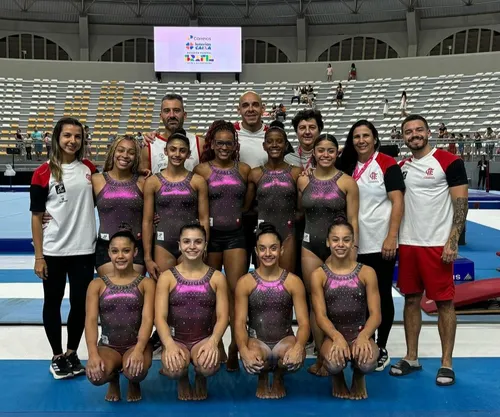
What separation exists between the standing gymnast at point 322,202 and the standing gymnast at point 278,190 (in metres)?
0.13

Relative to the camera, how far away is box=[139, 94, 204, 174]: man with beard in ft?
12.8

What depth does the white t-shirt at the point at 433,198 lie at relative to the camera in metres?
3.51

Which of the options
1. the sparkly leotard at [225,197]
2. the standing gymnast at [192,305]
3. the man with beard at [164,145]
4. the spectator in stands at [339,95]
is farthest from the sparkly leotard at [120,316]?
the spectator in stands at [339,95]

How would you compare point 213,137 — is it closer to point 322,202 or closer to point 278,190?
point 278,190

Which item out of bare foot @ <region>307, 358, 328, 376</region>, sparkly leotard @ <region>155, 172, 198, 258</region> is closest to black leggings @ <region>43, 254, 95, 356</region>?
sparkly leotard @ <region>155, 172, 198, 258</region>

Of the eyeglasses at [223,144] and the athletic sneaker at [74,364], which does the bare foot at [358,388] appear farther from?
the athletic sneaker at [74,364]

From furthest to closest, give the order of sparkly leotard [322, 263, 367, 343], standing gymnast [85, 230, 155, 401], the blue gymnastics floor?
sparkly leotard [322, 263, 367, 343], standing gymnast [85, 230, 155, 401], the blue gymnastics floor

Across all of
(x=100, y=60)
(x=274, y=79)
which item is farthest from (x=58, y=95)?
(x=274, y=79)

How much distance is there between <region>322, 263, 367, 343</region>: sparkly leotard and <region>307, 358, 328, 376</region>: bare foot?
408 millimetres

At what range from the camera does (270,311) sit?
A: 3291 mm

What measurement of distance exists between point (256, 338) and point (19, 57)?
2869 cm

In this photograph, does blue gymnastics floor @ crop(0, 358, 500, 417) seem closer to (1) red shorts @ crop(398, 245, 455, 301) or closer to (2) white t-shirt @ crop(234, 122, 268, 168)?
(1) red shorts @ crop(398, 245, 455, 301)

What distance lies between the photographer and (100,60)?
2792 cm

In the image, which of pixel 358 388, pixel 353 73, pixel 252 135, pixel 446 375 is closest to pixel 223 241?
pixel 252 135
